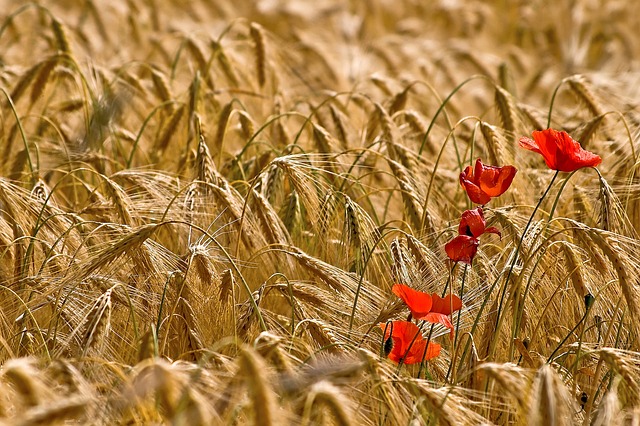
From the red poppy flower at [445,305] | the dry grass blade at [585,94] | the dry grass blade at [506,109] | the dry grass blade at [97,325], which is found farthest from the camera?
the dry grass blade at [585,94]

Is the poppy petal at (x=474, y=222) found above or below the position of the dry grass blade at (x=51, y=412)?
above

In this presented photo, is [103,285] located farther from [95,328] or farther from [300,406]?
[300,406]

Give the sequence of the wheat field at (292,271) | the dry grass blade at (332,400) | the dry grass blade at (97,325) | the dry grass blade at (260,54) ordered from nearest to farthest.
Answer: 1. the dry grass blade at (332,400)
2. the wheat field at (292,271)
3. the dry grass blade at (97,325)
4. the dry grass blade at (260,54)

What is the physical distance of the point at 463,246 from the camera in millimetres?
1766

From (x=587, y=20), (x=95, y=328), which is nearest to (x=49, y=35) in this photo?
(x=95, y=328)

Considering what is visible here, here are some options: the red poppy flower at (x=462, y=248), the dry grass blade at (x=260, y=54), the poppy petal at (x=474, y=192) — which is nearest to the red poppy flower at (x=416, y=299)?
the red poppy flower at (x=462, y=248)

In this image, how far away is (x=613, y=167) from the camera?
2.74 meters

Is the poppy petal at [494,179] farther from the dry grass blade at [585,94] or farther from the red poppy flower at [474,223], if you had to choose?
the dry grass blade at [585,94]

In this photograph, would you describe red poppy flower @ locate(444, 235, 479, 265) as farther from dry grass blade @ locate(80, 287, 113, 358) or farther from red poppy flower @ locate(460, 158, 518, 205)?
dry grass blade @ locate(80, 287, 113, 358)

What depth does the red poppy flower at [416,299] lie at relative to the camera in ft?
5.58

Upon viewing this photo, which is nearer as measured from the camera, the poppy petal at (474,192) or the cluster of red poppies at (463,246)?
the cluster of red poppies at (463,246)

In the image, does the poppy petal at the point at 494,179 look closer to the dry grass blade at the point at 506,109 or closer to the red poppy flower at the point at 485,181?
the red poppy flower at the point at 485,181

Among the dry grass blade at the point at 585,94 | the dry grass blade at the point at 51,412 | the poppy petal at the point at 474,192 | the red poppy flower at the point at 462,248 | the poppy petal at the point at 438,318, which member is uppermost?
the dry grass blade at the point at 585,94

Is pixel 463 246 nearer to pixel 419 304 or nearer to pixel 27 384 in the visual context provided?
pixel 419 304
